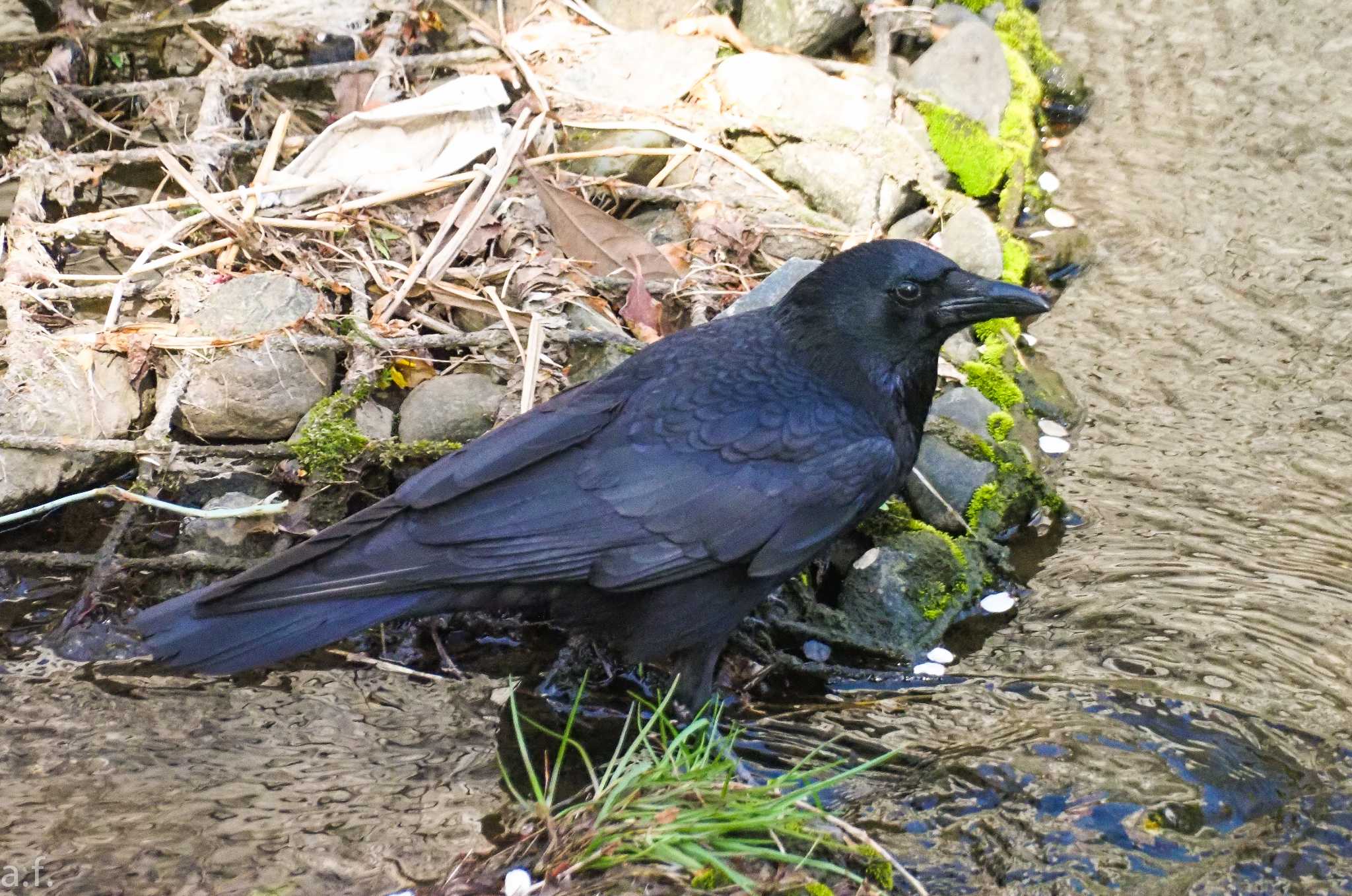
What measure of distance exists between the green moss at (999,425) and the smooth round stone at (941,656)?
88 centimetres

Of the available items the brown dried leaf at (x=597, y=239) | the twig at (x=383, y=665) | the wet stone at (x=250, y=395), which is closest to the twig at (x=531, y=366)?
the brown dried leaf at (x=597, y=239)

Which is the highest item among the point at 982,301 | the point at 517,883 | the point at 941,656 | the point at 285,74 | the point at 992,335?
the point at 285,74

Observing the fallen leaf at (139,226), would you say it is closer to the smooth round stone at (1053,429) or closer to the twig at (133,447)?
the twig at (133,447)

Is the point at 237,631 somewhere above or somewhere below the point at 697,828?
above

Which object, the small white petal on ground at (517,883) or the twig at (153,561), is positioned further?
the twig at (153,561)

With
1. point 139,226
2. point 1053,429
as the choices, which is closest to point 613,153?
point 139,226

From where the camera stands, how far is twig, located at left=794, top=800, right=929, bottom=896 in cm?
283

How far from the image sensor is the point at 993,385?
468 cm

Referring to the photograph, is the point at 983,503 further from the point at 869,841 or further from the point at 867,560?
the point at 869,841

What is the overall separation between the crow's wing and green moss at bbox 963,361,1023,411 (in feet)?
3.92

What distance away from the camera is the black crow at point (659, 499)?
3270 mm

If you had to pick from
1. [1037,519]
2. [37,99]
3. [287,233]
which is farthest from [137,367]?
[1037,519]

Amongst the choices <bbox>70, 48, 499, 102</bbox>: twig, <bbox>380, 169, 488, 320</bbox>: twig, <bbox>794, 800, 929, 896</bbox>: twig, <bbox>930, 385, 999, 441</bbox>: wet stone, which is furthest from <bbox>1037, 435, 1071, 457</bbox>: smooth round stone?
<bbox>70, 48, 499, 102</bbox>: twig

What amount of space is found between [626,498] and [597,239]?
5.69ft
